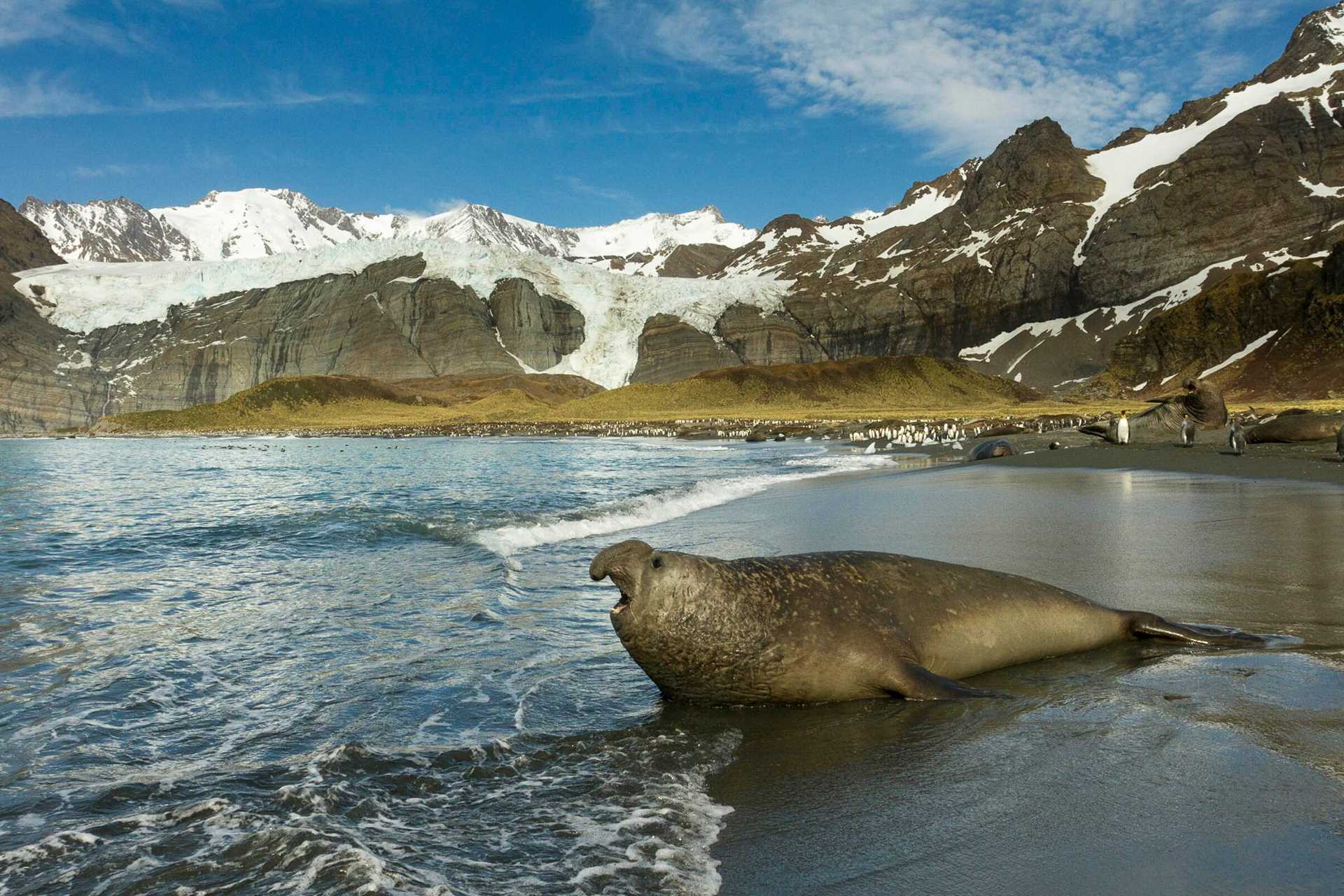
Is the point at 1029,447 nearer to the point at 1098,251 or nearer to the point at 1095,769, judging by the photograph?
the point at 1095,769

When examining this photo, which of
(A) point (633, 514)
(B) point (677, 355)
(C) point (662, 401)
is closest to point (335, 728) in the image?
(A) point (633, 514)

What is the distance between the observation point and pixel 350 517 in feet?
53.3

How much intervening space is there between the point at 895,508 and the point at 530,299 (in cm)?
15120

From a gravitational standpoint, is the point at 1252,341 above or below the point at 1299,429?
above

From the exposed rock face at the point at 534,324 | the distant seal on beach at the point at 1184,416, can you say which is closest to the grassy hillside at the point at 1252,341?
the distant seal on beach at the point at 1184,416

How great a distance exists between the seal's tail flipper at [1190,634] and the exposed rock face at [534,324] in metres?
155

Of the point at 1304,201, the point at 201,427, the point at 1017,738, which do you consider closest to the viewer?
the point at 1017,738

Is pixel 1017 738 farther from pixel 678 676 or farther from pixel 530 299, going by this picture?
pixel 530 299

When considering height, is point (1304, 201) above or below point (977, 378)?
above

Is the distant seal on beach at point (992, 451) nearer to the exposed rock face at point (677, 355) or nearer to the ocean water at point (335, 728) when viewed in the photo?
the ocean water at point (335, 728)

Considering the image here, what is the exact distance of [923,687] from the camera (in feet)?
16.5

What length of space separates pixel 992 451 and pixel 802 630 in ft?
87.5

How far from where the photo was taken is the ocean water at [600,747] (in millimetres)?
3246

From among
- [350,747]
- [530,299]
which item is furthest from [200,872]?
[530,299]
